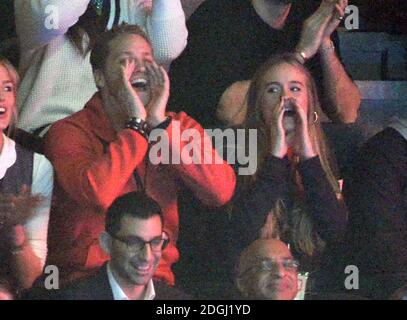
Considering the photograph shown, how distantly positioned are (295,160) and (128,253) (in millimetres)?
594

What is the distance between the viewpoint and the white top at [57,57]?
2652 millimetres

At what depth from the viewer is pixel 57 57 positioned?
267 cm

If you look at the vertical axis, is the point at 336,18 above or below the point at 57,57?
above

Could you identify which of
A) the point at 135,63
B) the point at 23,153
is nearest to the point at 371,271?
the point at 135,63

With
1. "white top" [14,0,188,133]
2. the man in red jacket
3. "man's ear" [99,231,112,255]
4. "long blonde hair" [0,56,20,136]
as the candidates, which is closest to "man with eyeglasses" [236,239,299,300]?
the man in red jacket

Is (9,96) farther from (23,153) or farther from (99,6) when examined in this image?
(99,6)

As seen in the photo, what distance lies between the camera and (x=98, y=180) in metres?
2.61

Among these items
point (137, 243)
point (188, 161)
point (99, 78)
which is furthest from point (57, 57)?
point (137, 243)

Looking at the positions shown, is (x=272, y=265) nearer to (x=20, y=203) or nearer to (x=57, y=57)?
(x=20, y=203)

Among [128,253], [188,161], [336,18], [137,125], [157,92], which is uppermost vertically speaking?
[336,18]

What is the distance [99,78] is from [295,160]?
0.66 m

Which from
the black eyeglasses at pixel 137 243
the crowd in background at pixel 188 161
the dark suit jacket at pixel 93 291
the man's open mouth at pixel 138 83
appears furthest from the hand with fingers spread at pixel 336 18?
the dark suit jacket at pixel 93 291

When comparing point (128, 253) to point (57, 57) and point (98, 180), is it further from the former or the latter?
point (57, 57)

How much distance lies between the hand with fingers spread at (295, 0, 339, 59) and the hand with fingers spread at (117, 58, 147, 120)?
1.71ft
